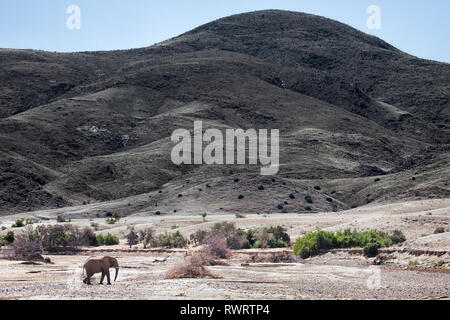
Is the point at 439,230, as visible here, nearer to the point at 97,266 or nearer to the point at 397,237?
the point at 397,237

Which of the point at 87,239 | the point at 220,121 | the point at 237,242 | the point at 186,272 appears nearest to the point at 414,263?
the point at 186,272

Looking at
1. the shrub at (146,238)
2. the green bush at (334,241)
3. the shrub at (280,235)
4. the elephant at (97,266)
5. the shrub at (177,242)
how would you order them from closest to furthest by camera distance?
the elephant at (97,266)
the green bush at (334,241)
the shrub at (280,235)
the shrub at (177,242)
the shrub at (146,238)

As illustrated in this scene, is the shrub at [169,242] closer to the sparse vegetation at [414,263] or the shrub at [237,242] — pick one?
the shrub at [237,242]

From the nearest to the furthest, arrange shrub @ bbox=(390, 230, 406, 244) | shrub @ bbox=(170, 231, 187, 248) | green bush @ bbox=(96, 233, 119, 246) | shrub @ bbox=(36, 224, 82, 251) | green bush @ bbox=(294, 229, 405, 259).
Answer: green bush @ bbox=(294, 229, 405, 259) → shrub @ bbox=(390, 230, 406, 244) → shrub @ bbox=(36, 224, 82, 251) → shrub @ bbox=(170, 231, 187, 248) → green bush @ bbox=(96, 233, 119, 246)

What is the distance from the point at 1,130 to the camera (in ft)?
294

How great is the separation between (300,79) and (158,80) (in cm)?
2586

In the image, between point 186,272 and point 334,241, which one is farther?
point 334,241

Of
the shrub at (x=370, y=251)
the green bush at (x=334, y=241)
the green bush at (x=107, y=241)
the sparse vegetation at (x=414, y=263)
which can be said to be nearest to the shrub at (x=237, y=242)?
the green bush at (x=334, y=241)

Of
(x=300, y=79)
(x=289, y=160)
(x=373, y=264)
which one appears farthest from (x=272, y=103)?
(x=373, y=264)

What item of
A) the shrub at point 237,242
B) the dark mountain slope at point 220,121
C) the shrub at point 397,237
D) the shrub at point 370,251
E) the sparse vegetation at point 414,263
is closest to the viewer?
the sparse vegetation at point 414,263

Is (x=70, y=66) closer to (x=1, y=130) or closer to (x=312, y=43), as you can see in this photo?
(x=1, y=130)

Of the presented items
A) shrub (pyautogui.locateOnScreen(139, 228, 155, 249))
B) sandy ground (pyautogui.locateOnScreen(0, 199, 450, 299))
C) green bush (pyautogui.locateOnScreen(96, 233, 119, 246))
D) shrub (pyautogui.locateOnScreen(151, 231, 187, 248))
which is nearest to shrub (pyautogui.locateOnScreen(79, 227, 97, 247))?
green bush (pyautogui.locateOnScreen(96, 233, 119, 246))

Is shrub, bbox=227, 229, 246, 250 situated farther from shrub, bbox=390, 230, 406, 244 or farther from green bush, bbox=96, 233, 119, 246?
shrub, bbox=390, 230, 406, 244

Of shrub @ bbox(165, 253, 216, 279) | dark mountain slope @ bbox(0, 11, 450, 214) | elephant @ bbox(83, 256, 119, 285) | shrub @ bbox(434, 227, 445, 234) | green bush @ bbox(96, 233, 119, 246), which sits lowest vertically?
green bush @ bbox(96, 233, 119, 246)
